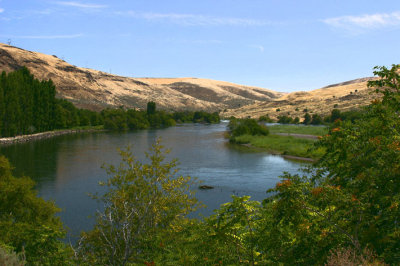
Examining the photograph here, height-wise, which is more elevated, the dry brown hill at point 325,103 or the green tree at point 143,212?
the dry brown hill at point 325,103

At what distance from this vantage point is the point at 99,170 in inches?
1842

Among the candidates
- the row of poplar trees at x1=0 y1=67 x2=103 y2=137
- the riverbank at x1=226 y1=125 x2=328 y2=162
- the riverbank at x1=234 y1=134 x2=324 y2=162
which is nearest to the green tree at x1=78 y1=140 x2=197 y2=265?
the riverbank at x1=226 y1=125 x2=328 y2=162

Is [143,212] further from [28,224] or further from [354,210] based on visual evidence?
[354,210]

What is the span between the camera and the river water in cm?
3195

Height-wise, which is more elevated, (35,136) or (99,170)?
(35,136)

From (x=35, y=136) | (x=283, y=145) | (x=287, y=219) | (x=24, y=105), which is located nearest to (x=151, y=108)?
(x=35, y=136)

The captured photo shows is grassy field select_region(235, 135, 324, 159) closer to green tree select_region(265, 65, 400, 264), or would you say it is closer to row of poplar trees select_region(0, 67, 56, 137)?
green tree select_region(265, 65, 400, 264)

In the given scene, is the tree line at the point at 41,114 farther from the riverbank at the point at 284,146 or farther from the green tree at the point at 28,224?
the green tree at the point at 28,224

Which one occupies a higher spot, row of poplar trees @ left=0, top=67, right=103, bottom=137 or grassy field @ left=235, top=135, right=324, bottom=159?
row of poplar trees @ left=0, top=67, right=103, bottom=137

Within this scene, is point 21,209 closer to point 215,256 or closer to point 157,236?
point 157,236

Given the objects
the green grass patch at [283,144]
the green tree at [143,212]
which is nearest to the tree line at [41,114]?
the green grass patch at [283,144]

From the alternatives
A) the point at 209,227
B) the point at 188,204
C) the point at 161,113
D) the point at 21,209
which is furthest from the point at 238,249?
the point at 161,113

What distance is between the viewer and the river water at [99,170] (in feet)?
105

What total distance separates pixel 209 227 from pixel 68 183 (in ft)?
95.3
